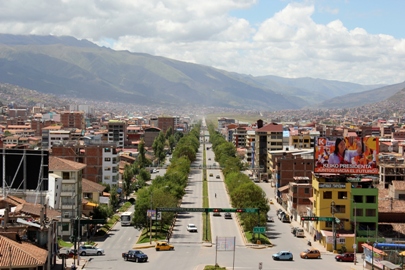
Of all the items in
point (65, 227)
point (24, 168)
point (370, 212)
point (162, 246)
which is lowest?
point (162, 246)

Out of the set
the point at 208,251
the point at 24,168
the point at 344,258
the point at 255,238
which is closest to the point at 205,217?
the point at 255,238

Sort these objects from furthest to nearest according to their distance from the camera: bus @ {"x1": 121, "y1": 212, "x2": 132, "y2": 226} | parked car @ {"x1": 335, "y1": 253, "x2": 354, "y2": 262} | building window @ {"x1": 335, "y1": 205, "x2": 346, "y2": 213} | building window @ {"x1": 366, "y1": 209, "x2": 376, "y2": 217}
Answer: bus @ {"x1": 121, "y1": 212, "x2": 132, "y2": 226}, building window @ {"x1": 335, "y1": 205, "x2": 346, "y2": 213}, building window @ {"x1": 366, "y1": 209, "x2": 376, "y2": 217}, parked car @ {"x1": 335, "y1": 253, "x2": 354, "y2": 262}

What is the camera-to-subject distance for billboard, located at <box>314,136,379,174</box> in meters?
79.0

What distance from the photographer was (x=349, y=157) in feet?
260

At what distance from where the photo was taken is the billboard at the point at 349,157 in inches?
3110

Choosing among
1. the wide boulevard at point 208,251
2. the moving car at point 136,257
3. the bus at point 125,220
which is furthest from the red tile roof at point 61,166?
the moving car at point 136,257

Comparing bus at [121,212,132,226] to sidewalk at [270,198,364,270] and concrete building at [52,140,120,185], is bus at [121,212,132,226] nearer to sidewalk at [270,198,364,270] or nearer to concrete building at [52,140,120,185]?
sidewalk at [270,198,364,270]

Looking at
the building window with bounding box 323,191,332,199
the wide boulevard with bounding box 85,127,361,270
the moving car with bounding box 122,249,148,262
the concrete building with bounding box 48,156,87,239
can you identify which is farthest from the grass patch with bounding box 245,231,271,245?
the concrete building with bounding box 48,156,87,239

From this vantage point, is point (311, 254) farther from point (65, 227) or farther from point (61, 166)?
point (61, 166)

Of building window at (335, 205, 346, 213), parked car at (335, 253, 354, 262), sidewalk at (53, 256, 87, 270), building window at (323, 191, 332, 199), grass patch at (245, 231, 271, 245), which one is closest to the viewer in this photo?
sidewalk at (53, 256, 87, 270)

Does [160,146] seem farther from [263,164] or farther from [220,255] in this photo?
[220,255]

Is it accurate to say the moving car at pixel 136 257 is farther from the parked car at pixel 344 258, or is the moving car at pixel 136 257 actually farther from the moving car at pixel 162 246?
the parked car at pixel 344 258

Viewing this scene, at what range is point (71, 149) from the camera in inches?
4515

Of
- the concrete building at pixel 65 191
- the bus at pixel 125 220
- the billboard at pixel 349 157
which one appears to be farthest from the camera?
the bus at pixel 125 220
